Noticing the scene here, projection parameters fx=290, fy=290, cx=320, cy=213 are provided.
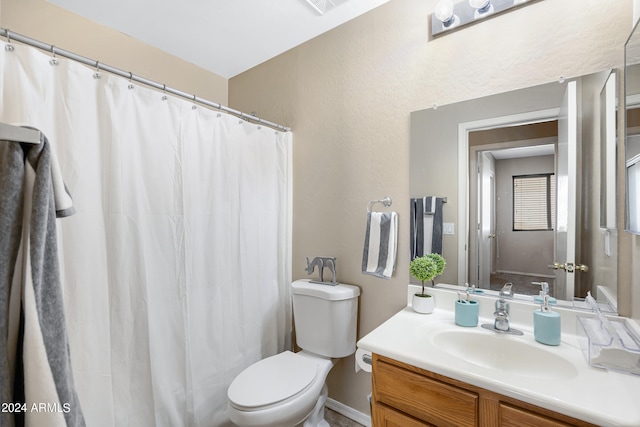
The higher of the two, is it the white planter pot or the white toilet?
the white planter pot

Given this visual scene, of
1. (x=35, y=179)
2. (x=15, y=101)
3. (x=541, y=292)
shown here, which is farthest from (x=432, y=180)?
(x=15, y=101)

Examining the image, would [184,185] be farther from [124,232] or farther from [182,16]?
[182,16]

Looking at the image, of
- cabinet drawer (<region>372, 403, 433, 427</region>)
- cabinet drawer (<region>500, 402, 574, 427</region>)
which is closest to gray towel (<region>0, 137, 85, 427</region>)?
cabinet drawer (<region>372, 403, 433, 427</region>)

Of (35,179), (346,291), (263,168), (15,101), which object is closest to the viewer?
(35,179)

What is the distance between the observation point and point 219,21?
5.92 ft

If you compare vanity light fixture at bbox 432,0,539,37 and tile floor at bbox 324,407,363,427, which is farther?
tile floor at bbox 324,407,363,427

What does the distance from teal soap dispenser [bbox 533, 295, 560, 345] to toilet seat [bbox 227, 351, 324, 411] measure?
101 cm

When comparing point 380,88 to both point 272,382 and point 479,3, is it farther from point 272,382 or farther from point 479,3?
point 272,382

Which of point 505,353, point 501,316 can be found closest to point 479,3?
point 501,316

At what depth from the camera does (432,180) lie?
4.96ft

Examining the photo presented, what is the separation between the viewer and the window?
1.24 m

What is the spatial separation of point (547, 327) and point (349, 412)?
4.17ft

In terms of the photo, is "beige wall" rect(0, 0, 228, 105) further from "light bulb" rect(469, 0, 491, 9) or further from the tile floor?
the tile floor

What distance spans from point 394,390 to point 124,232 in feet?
4.23
